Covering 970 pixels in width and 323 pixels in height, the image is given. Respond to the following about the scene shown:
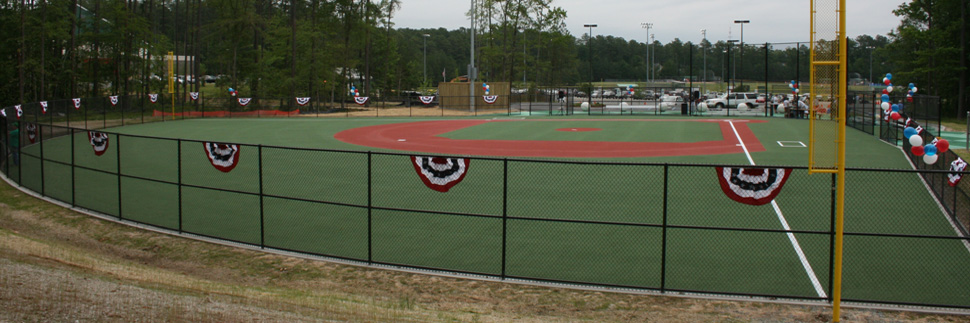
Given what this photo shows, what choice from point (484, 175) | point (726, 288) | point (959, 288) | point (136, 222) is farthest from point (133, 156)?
point (959, 288)

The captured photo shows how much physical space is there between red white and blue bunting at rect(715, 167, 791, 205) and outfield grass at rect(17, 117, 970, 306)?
52cm

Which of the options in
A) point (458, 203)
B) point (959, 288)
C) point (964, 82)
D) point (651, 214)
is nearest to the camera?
point (959, 288)

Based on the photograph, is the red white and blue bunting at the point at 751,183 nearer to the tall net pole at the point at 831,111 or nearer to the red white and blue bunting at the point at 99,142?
the tall net pole at the point at 831,111

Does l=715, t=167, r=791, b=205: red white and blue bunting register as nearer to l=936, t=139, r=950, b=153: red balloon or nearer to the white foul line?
the white foul line

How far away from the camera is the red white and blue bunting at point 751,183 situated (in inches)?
420

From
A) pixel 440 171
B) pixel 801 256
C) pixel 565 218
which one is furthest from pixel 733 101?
pixel 440 171

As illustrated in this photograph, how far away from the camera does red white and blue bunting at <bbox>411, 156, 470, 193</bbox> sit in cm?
1214

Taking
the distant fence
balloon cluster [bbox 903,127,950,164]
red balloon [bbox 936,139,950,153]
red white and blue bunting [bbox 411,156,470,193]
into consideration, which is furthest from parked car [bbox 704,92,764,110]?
red white and blue bunting [bbox 411,156,470,193]

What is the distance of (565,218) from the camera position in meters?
16.0

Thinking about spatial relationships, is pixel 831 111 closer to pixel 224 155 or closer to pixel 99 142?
pixel 224 155

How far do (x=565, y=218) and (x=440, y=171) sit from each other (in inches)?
182

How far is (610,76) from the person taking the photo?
6934 inches

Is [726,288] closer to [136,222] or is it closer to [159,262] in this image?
[159,262]

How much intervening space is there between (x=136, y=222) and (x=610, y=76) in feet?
547
